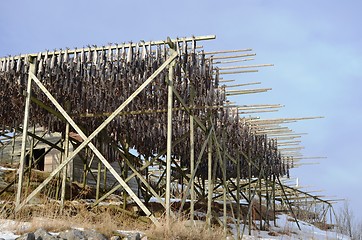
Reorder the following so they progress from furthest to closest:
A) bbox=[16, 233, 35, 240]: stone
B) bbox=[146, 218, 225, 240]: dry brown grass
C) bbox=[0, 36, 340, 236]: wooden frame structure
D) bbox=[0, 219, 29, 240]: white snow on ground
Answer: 1. bbox=[0, 36, 340, 236]: wooden frame structure
2. bbox=[146, 218, 225, 240]: dry brown grass
3. bbox=[0, 219, 29, 240]: white snow on ground
4. bbox=[16, 233, 35, 240]: stone

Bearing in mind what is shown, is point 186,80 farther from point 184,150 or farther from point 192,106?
point 184,150

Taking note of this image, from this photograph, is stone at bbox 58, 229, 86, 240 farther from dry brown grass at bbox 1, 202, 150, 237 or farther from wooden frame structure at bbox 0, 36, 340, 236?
wooden frame structure at bbox 0, 36, 340, 236

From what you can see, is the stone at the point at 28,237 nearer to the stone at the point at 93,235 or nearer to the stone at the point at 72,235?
the stone at the point at 72,235

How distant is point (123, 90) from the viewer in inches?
509

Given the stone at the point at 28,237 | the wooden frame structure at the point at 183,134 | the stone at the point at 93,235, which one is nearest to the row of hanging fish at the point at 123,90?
the wooden frame structure at the point at 183,134

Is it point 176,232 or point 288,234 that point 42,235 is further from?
point 288,234

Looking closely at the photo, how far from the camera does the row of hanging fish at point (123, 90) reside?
11.4 metres

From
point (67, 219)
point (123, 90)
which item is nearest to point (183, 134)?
point (123, 90)

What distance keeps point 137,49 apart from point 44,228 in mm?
4401

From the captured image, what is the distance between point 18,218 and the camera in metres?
10.8

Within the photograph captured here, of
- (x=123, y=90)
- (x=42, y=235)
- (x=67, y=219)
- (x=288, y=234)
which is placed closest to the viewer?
(x=42, y=235)

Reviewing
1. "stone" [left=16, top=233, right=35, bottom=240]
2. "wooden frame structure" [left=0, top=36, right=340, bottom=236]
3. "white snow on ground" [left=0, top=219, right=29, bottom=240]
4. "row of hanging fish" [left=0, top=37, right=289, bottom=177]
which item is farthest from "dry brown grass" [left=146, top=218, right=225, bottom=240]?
"row of hanging fish" [left=0, top=37, right=289, bottom=177]

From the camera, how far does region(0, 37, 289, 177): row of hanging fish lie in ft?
37.5

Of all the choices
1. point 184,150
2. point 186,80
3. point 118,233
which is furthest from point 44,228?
point 184,150
